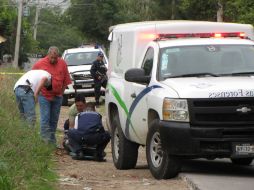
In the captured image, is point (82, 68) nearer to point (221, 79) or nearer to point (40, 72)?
point (40, 72)

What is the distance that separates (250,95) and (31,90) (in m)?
4.80

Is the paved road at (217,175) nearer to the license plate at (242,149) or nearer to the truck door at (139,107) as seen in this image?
the license plate at (242,149)

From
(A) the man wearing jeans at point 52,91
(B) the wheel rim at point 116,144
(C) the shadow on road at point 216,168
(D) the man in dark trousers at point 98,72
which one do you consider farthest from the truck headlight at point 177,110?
(D) the man in dark trousers at point 98,72

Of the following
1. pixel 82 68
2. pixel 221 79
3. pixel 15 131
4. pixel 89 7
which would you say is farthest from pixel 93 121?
pixel 89 7

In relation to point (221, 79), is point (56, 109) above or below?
below

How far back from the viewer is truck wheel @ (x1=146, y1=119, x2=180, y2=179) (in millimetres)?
9336

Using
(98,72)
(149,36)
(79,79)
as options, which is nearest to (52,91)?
(149,36)

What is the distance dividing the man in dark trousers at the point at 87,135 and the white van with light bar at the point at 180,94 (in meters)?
0.27

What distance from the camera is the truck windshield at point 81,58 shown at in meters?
26.1

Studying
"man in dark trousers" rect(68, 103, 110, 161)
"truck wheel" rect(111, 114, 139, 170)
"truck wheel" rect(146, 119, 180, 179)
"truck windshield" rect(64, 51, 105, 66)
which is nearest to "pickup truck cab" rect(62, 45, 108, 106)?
"truck windshield" rect(64, 51, 105, 66)

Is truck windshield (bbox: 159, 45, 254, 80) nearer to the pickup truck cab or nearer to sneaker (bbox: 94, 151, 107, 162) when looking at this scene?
sneaker (bbox: 94, 151, 107, 162)

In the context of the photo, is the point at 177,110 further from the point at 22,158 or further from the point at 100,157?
the point at 100,157

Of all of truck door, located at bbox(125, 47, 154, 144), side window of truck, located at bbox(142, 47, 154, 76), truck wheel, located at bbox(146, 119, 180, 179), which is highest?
side window of truck, located at bbox(142, 47, 154, 76)

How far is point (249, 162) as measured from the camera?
36.1 ft
